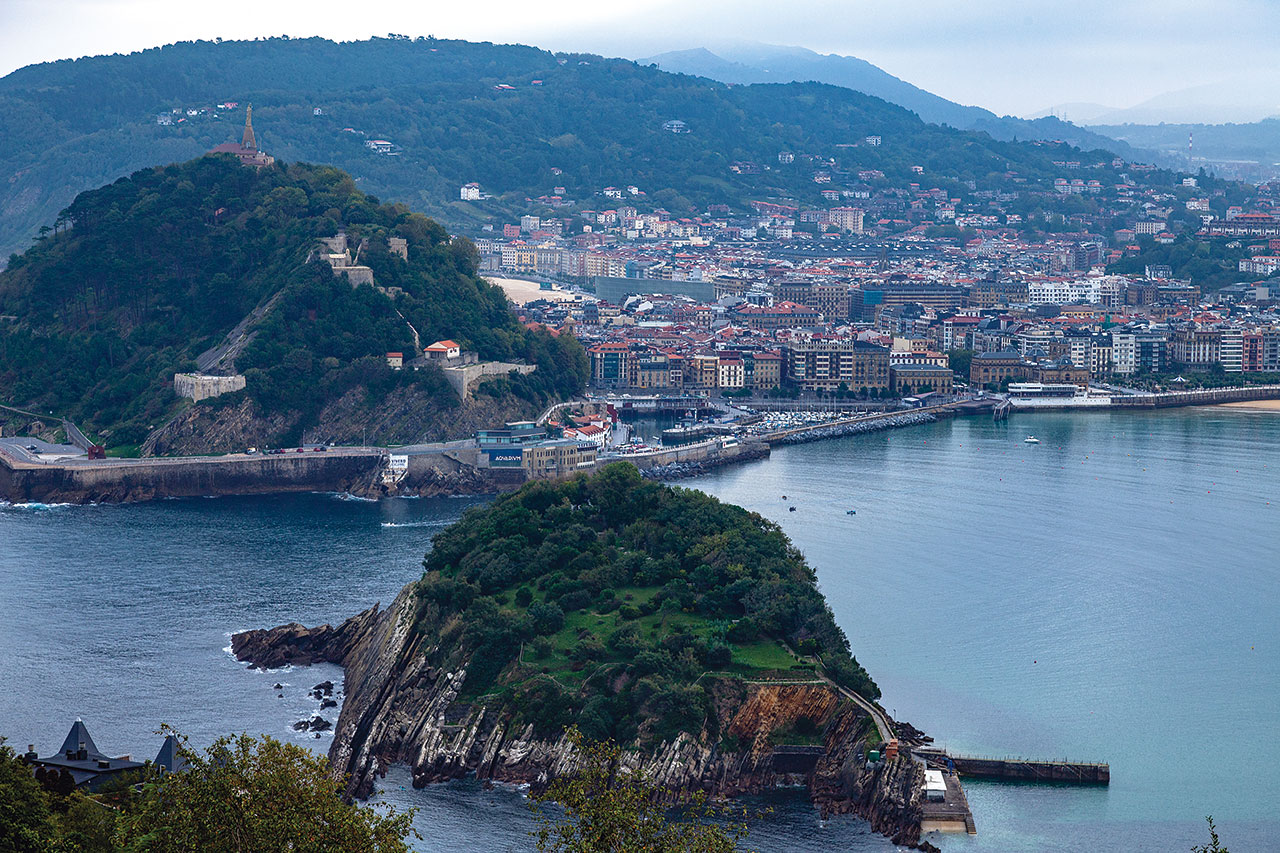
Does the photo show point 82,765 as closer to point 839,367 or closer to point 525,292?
point 839,367

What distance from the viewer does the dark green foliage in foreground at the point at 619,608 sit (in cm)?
2148

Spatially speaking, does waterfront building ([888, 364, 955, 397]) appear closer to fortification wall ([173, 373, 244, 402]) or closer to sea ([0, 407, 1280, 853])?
sea ([0, 407, 1280, 853])

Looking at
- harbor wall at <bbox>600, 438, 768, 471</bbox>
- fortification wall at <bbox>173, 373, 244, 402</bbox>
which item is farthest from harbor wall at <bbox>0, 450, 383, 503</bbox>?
harbor wall at <bbox>600, 438, 768, 471</bbox>

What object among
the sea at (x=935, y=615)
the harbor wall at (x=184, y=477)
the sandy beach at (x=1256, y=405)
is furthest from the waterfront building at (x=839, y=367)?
the harbor wall at (x=184, y=477)

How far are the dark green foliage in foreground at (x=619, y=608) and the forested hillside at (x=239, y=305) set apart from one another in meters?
18.5

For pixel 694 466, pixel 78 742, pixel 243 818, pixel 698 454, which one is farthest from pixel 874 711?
pixel 698 454

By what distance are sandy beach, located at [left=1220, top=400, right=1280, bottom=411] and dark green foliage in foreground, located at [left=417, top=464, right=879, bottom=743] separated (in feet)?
109

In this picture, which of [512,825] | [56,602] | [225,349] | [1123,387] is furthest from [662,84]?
[512,825]

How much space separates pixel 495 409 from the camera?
47.3 metres

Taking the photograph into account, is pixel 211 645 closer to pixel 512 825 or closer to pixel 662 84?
pixel 512 825

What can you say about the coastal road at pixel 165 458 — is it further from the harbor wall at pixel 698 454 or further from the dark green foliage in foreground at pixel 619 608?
the dark green foliage in foreground at pixel 619 608

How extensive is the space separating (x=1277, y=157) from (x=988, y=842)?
187635mm

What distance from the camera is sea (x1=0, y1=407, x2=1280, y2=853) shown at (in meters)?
20.4

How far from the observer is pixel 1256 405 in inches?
2255
